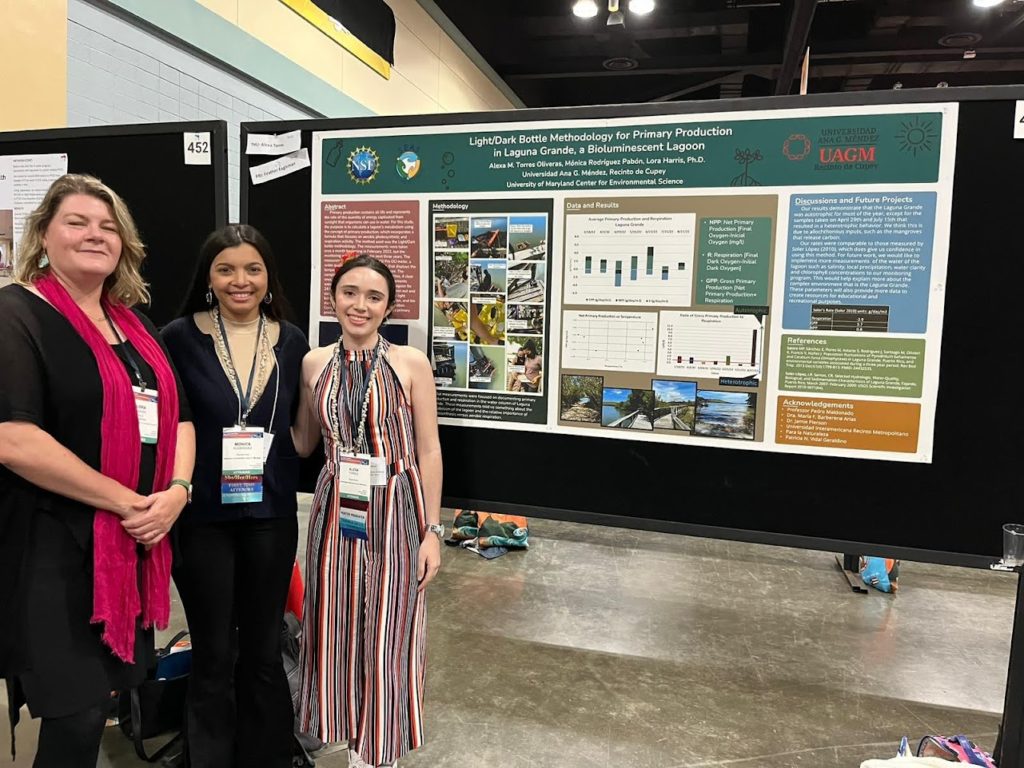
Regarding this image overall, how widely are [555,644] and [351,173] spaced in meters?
2.21

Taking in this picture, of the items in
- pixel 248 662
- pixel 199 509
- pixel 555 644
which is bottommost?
pixel 555 644

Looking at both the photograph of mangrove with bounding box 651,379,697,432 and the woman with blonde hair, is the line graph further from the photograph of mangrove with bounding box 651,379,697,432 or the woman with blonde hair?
the woman with blonde hair

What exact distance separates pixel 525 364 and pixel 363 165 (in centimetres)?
85

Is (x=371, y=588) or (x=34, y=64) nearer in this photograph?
(x=371, y=588)

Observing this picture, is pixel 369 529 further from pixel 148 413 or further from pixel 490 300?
pixel 490 300

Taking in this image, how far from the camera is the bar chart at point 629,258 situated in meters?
1.89

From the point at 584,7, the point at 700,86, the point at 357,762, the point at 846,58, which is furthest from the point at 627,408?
the point at 700,86

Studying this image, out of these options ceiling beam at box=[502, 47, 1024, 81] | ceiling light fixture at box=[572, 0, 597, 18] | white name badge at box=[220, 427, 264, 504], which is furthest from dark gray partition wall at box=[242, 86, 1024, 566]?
ceiling beam at box=[502, 47, 1024, 81]

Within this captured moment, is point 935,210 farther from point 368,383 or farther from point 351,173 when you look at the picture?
point 351,173

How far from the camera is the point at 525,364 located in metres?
2.07

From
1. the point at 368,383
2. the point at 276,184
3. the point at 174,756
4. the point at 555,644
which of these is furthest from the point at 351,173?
the point at 555,644

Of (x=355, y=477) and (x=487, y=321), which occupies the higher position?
(x=487, y=321)

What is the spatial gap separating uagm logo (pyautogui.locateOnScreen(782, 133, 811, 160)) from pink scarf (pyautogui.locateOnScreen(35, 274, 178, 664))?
171 centimetres

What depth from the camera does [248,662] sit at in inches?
71.9
